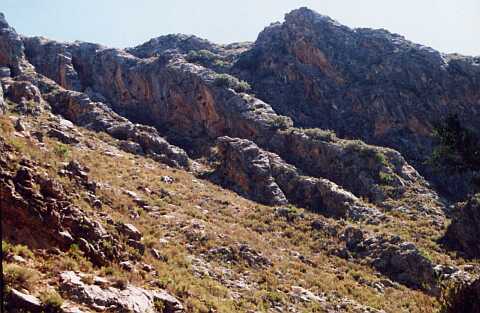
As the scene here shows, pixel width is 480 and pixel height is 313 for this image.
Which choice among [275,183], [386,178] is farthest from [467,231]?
[275,183]

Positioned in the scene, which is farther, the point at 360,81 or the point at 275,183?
the point at 360,81

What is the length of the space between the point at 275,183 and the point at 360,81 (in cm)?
2458

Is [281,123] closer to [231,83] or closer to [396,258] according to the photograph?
[231,83]

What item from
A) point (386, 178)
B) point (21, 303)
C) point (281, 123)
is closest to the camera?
point (21, 303)

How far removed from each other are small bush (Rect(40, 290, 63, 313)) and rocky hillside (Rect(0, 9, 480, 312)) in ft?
0.11

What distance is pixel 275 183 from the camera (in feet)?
123

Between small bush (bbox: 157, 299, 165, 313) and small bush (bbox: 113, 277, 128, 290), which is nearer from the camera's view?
small bush (bbox: 113, 277, 128, 290)

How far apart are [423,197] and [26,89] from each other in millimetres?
37435

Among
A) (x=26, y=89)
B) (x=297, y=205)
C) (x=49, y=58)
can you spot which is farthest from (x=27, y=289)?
(x=49, y=58)

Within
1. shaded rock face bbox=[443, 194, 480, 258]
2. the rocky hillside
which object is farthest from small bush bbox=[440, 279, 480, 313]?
shaded rock face bbox=[443, 194, 480, 258]

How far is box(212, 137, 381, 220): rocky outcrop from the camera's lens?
112 feet

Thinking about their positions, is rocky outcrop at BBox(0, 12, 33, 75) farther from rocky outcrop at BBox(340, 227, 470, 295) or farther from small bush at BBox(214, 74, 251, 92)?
rocky outcrop at BBox(340, 227, 470, 295)

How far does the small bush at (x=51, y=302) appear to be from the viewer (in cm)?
1097

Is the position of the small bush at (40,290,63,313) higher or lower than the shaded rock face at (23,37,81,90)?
lower
